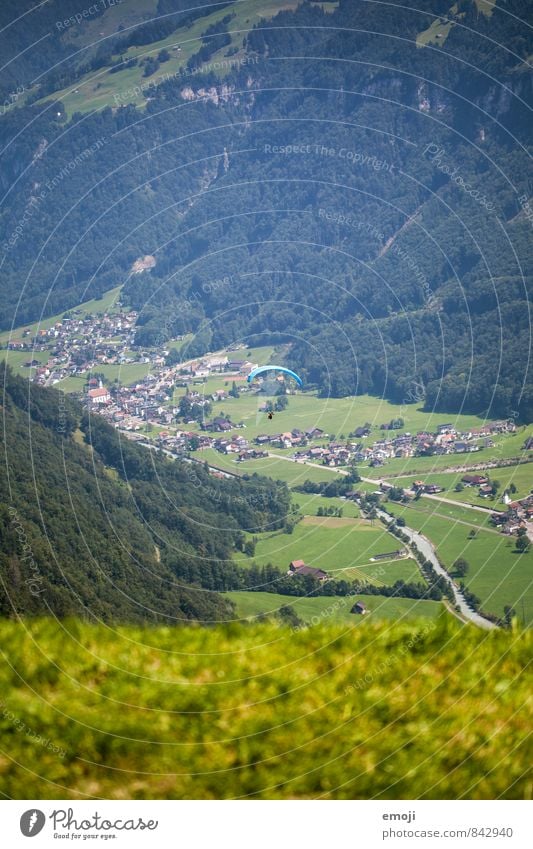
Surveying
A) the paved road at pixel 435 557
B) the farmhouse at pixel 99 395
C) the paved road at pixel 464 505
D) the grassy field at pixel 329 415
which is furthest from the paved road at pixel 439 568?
the farmhouse at pixel 99 395

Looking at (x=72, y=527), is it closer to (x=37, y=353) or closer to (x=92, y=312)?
(x=37, y=353)

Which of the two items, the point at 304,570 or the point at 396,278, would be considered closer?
the point at 304,570

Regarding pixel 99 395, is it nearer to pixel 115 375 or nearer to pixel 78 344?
pixel 115 375

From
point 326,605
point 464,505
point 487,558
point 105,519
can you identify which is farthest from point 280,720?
point 464,505

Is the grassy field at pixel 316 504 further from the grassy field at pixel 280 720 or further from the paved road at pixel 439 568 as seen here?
the grassy field at pixel 280 720


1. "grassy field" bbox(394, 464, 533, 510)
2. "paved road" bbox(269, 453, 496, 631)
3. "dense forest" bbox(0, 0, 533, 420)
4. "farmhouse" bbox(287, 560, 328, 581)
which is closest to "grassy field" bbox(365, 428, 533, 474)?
"grassy field" bbox(394, 464, 533, 510)

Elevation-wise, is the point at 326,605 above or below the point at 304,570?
below
